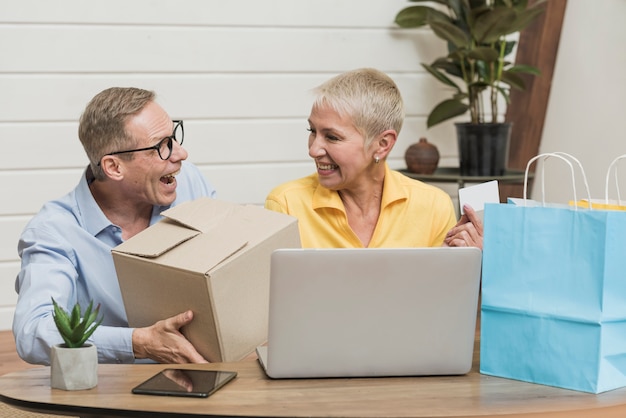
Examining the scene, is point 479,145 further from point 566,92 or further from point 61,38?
point 61,38

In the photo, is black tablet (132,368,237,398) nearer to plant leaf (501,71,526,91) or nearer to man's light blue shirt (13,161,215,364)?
man's light blue shirt (13,161,215,364)

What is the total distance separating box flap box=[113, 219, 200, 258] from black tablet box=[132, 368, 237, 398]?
25cm

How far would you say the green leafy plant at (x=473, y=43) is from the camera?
3.64m

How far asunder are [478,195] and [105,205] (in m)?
0.89

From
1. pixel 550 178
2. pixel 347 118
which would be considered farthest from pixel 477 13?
pixel 347 118

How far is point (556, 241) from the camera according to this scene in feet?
4.99

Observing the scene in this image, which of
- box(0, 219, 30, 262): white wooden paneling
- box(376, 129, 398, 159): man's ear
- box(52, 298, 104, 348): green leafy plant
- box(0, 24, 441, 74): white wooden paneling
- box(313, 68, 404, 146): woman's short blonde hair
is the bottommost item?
box(0, 219, 30, 262): white wooden paneling

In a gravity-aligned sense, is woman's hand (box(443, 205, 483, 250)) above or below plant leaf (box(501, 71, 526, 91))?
below

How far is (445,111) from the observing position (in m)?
3.92

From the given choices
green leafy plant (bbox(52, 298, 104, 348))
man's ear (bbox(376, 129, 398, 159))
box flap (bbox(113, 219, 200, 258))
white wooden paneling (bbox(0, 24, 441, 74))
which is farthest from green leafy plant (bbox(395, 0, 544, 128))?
green leafy plant (bbox(52, 298, 104, 348))

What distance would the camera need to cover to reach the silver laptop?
1506 mm

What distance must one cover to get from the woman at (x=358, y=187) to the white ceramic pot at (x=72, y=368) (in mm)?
955

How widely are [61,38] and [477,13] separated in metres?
1.68

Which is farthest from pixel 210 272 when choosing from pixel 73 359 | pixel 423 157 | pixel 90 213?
pixel 423 157
